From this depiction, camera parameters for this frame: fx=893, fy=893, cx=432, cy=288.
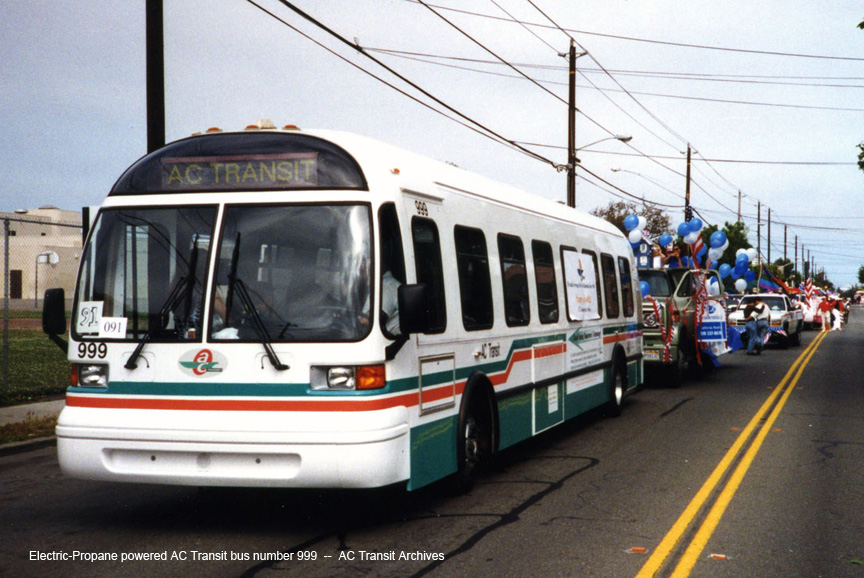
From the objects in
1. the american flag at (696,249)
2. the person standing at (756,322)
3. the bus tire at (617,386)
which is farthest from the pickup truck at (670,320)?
the person standing at (756,322)

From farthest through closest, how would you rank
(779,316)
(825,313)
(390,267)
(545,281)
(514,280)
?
(825,313) → (779,316) → (545,281) → (514,280) → (390,267)

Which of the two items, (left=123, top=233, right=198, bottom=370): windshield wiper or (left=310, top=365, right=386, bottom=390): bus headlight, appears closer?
(left=310, top=365, right=386, bottom=390): bus headlight

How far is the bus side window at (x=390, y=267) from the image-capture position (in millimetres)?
5945

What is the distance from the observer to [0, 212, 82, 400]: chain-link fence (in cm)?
1295

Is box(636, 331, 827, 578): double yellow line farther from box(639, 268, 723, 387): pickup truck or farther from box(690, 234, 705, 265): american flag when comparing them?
box(690, 234, 705, 265): american flag

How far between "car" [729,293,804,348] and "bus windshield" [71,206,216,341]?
84.8ft

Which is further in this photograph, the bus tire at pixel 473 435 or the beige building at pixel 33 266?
the beige building at pixel 33 266

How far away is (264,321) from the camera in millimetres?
5883

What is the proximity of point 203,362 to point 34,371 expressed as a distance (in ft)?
44.9

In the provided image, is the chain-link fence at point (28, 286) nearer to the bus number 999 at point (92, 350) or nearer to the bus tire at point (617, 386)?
the bus number 999 at point (92, 350)

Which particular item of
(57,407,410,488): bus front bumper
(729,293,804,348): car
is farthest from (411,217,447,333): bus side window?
(729,293,804,348): car

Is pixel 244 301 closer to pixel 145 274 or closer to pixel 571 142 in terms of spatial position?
pixel 145 274

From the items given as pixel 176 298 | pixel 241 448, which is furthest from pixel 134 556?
pixel 176 298

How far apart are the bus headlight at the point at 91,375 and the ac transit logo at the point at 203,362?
61 cm
